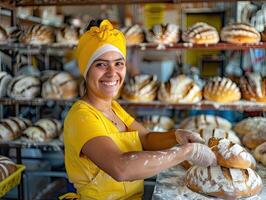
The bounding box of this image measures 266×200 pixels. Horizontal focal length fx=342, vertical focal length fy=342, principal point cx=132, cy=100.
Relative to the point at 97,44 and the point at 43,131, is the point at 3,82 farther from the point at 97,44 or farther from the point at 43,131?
the point at 97,44

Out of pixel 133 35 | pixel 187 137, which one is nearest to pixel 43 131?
pixel 133 35

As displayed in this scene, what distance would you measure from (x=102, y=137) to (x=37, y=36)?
1.65m

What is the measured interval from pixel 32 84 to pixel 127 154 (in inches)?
69.4

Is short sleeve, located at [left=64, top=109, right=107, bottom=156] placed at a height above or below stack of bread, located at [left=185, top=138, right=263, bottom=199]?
above

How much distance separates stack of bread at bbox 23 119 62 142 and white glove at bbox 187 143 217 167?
1576 millimetres

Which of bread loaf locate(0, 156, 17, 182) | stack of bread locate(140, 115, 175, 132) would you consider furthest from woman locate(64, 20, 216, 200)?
stack of bread locate(140, 115, 175, 132)

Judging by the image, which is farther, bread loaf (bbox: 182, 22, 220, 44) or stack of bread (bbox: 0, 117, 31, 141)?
stack of bread (bbox: 0, 117, 31, 141)

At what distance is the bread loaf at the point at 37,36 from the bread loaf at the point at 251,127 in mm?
1590

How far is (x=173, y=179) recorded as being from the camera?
1.61 metres

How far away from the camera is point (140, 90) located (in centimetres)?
257

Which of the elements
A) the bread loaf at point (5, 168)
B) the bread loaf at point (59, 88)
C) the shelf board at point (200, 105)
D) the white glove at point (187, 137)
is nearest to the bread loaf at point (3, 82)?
the shelf board at point (200, 105)

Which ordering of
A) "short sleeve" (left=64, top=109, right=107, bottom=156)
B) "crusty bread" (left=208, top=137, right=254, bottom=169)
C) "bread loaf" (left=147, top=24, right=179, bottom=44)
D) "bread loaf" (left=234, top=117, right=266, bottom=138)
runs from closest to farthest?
"short sleeve" (left=64, top=109, right=107, bottom=156) < "crusty bread" (left=208, top=137, right=254, bottom=169) < "bread loaf" (left=234, top=117, right=266, bottom=138) < "bread loaf" (left=147, top=24, right=179, bottom=44)

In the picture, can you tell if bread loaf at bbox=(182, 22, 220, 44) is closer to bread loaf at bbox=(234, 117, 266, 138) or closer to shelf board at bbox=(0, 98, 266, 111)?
shelf board at bbox=(0, 98, 266, 111)

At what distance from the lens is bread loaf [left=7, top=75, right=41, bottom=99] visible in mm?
2682
